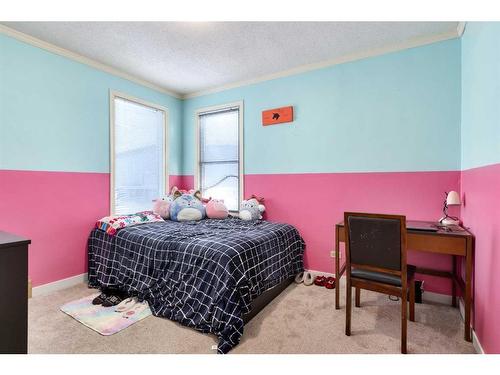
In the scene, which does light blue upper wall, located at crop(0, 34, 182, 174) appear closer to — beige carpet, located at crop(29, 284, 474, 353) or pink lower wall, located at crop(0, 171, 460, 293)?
pink lower wall, located at crop(0, 171, 460, 293)

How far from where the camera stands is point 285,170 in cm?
318

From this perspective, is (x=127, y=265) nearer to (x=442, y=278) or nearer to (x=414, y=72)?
(x=442, y=278)

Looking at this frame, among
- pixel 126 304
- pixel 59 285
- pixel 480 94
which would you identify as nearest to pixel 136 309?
pixel 126 304

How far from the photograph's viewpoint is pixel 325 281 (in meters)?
2.74

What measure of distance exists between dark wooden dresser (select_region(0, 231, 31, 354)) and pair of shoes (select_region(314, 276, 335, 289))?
7.88 ft

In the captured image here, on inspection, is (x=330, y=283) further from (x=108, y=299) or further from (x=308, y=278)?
(x=108, y=299)

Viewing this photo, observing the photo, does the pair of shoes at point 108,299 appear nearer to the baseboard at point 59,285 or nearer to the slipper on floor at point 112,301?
the slipper on floor at point 112,301

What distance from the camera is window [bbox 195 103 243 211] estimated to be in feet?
11.8

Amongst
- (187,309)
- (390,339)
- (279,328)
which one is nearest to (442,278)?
(390,339)

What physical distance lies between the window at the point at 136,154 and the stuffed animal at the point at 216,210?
2.90 feet

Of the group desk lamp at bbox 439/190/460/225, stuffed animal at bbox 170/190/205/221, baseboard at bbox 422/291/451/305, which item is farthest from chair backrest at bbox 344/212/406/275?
stuffed animal at bbox 170/190/205/221

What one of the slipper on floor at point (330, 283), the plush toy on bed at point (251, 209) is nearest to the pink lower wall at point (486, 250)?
the slipper on floor at point (330, 283)

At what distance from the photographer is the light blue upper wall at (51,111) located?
2283 millimetres

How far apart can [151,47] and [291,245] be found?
2550 mm
